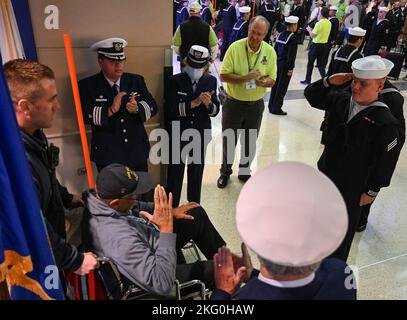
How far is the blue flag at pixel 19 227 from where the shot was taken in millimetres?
1160

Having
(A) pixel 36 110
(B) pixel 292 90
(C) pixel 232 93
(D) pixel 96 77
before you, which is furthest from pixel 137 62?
(B) pixel 292 90

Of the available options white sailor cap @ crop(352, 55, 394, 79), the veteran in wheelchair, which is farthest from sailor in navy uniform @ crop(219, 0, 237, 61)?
the veteran in wheelchair

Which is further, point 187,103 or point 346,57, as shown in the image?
point 346,57

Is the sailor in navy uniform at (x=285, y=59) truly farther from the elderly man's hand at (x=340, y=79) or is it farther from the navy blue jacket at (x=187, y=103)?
the elderly man's hand at (x=340, y=79)

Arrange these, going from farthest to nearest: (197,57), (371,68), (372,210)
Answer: (372,210) < (197,57) < (371,68)

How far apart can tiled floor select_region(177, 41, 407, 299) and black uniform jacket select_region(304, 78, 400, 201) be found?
0.77 meters

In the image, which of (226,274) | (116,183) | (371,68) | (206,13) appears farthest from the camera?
(206,13)

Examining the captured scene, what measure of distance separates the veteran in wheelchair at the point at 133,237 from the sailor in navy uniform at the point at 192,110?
1.00 metres

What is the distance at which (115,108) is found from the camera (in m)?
2.59

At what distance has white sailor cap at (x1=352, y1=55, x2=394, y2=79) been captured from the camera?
86.5 inches

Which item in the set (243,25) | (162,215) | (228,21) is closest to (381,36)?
(243,25)

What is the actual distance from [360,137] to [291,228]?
1527 millimetres

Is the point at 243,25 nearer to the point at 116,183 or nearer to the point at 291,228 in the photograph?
the point at 116,183
